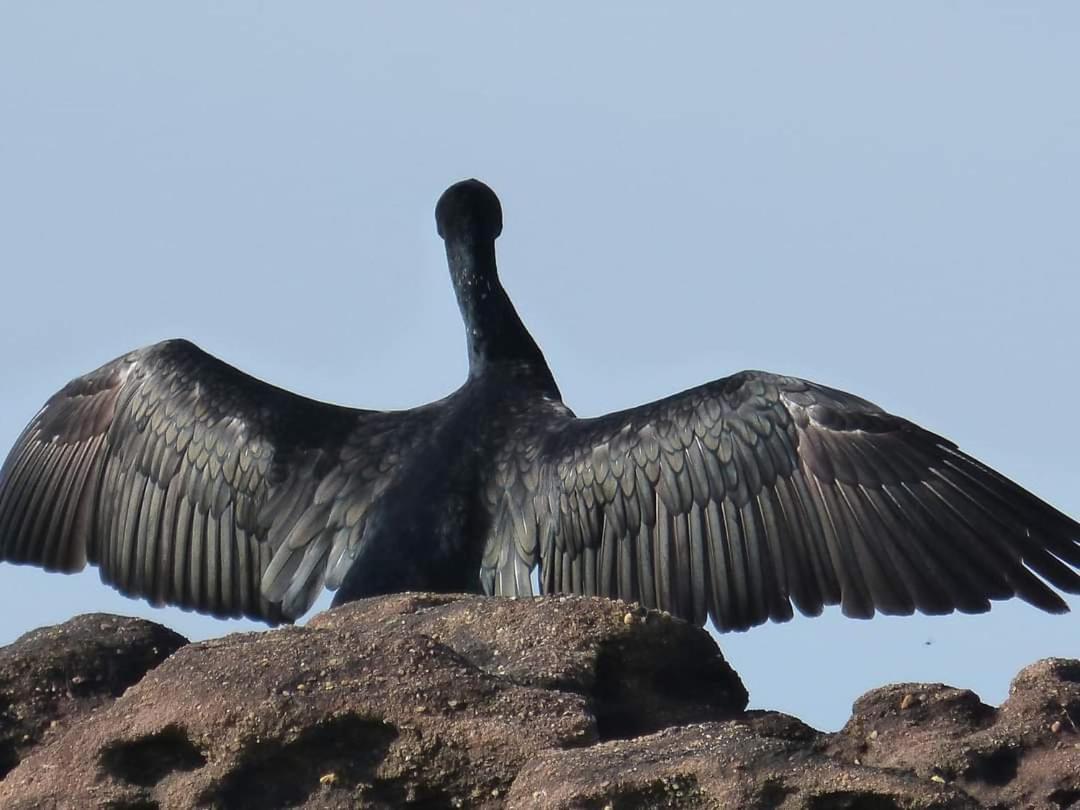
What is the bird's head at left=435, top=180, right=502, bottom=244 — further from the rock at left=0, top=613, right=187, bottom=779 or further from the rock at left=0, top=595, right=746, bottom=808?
the rock at left=0, top=595, right=746, bottom=808

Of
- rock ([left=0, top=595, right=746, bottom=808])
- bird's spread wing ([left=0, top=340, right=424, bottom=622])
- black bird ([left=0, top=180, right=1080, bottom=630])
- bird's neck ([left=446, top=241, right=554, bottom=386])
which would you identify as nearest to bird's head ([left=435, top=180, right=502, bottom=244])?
bird's neck ([left=446, top=241, right=554, bottom=386])

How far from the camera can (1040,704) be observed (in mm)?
8359

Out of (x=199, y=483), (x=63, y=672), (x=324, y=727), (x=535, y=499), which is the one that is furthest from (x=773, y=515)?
(x=324, y=727)

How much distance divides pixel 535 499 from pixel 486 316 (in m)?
1.81

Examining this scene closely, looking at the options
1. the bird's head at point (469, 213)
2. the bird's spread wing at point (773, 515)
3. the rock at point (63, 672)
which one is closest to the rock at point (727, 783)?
the rock at point (63, 672)

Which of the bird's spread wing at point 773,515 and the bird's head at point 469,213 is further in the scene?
the bird's head at point 469,213

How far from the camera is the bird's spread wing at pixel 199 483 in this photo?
1285 cm

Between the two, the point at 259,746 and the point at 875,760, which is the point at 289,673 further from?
the point at 875,760

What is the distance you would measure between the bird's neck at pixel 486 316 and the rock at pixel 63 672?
4868mm

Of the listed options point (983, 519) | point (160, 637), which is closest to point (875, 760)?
point (160, 637)

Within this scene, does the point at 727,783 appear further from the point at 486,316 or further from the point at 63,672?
the point at 486,316

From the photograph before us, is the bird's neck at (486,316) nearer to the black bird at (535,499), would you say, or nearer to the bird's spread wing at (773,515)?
the black bird at (535,499)

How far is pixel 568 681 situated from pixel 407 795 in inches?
33.4

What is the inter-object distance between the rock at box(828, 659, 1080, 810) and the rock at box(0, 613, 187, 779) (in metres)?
2.67
